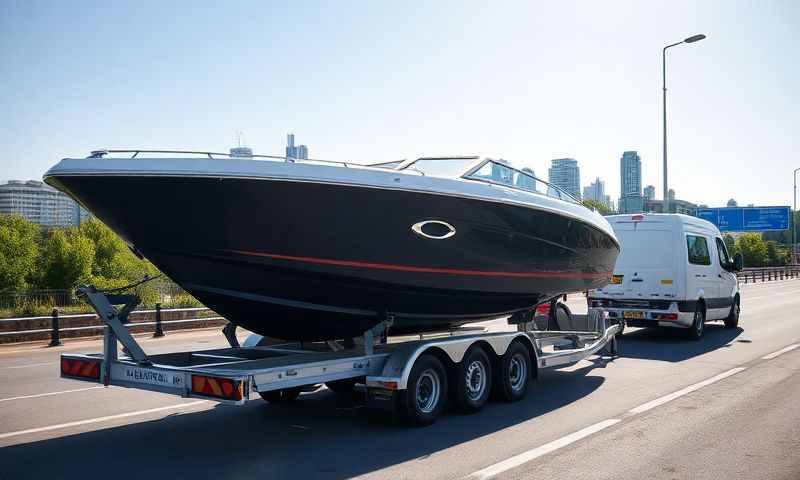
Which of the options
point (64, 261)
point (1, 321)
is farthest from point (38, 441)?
point (64, 261)

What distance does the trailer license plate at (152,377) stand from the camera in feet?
20.0

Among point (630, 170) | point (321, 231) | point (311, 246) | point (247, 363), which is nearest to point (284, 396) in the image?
point (247, 363)

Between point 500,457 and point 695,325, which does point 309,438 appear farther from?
point 695,325

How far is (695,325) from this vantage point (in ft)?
46.2

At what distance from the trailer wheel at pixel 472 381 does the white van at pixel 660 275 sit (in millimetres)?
6753

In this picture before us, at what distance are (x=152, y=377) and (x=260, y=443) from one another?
112 centimetres

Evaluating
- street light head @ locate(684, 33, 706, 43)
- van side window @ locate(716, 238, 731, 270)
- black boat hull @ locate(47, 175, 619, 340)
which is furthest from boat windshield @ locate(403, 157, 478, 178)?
street light head @ locate(684, 33, 706, 43)

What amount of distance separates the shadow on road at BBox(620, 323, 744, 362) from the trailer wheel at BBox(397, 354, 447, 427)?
5668 millimetres

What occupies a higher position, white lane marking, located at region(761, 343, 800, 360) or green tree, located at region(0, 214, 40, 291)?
green tree, located at region(0, 214, 40, 291)

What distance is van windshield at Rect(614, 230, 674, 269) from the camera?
13.8 metres

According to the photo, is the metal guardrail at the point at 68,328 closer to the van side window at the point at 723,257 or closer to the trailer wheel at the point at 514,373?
the trailer wheel at the point at 514,373

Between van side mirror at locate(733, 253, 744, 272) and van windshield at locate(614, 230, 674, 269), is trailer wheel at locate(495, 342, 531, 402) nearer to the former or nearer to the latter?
van windshield at locate(614, 230, 674, 269)

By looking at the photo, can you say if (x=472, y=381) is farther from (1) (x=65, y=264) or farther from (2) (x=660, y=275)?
(1) (x=65, y=264)

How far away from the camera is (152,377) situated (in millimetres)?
6258
